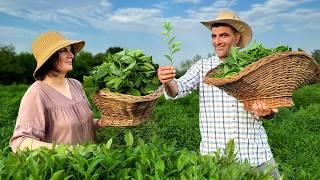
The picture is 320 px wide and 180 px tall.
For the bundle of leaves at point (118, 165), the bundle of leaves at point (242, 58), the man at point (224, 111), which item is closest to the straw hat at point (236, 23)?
the man at point (224, 111)

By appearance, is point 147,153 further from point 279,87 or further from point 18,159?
point 279,87

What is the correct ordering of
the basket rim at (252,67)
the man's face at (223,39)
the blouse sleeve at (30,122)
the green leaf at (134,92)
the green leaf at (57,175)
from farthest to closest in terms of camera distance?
the man's face at (223,39) < the green leaf at (134,92) < the blouse sleeve at (30,122) < the basket rim at (252,67) < the green leaf at (57,175)

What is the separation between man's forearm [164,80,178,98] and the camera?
320cm

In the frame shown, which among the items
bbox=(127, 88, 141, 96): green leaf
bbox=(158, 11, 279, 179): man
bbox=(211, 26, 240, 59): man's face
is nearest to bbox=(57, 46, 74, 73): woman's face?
bbox=(127, 88, 141, 96): green leaf

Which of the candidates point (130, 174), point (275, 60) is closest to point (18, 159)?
point (130, 174)

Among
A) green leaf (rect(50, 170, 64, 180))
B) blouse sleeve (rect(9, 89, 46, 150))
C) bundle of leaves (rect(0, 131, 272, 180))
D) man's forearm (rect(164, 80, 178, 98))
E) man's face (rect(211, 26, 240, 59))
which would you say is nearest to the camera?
green leaf (rect(50, 170, 64, 180))

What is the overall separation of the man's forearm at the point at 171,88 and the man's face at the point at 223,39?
0.33 m

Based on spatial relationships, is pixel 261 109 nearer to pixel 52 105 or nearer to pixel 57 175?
pixel 52 105

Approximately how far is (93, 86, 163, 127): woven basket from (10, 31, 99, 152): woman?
134mm

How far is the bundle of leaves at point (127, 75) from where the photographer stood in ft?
10.2

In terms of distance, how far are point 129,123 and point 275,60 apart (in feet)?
2.81

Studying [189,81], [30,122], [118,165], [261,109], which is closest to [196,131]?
[189,81]

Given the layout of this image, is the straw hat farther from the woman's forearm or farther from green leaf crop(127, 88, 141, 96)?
the woman's forearm

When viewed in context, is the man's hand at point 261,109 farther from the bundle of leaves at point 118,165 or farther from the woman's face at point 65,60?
the woman's face at point 65,60
